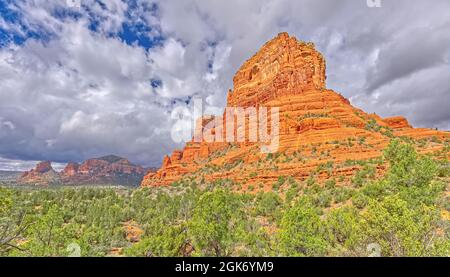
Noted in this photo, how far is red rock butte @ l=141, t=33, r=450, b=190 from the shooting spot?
148 feet

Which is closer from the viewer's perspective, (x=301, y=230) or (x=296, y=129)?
(x=301, y=230)

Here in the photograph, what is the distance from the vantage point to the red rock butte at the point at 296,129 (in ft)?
148

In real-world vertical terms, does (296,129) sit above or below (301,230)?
above

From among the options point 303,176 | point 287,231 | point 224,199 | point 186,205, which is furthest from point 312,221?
point 303,176

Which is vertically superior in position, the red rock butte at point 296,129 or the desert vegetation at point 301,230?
the red rock butte at point 296,129

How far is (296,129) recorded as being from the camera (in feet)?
186

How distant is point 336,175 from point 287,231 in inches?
1218

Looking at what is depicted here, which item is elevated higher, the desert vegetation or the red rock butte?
the red rock butte

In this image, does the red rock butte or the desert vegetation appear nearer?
the desert vegetation

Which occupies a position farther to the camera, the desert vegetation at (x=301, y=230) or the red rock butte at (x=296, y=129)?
the red rock butte at (x=296, y=129)
